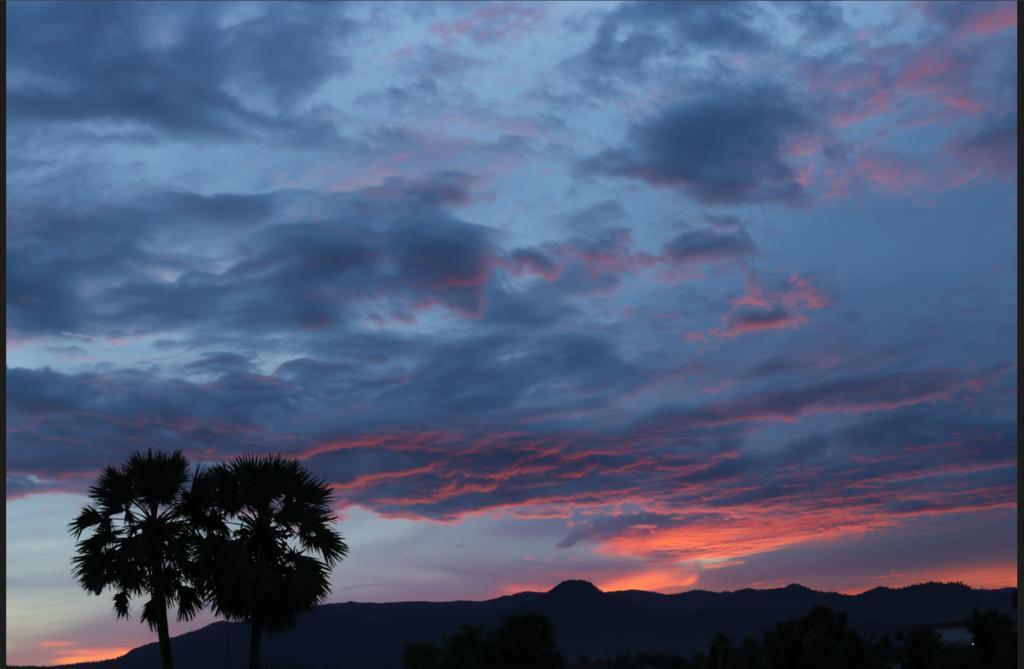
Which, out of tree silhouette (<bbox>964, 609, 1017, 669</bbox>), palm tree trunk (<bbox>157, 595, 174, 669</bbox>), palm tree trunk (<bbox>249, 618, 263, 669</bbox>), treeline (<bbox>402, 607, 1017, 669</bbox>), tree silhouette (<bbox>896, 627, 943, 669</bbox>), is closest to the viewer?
tree silhouette (<bbox>896, 627, 943, 669</bbox>)

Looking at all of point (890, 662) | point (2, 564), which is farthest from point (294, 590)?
point (890, 662)

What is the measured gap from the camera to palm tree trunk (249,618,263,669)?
52.4 metres

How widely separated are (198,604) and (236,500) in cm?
568

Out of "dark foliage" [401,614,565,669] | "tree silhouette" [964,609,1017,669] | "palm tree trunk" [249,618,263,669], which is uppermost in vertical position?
"palm tree trunk" [249,618,263,669]

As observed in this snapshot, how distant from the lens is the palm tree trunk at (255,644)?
5244cm

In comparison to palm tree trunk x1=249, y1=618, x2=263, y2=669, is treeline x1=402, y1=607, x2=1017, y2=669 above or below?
below

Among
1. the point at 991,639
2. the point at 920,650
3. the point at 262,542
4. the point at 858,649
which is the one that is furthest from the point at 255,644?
the point at 991,639

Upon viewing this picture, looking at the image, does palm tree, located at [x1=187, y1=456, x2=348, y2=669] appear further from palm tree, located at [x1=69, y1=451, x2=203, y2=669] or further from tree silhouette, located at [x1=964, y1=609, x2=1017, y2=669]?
tree silhouette, located at [x1=964, y1=609, x2=1017, y2=669]

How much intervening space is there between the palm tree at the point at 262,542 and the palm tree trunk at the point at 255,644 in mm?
50

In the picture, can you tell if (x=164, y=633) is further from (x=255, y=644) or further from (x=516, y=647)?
(x=516, y=647)

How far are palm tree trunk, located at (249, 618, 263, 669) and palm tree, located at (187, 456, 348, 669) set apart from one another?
50mm

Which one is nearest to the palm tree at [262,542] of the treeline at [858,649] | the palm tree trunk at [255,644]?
the palm tree trunk at [255,644]

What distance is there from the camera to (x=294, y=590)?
5372 centimetres

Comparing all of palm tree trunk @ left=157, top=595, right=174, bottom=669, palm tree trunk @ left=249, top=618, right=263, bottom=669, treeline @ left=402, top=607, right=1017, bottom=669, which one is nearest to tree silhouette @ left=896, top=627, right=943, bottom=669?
A: treeline @ left=402, top=607, right=1017, bottom=669
